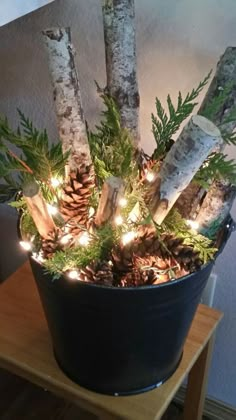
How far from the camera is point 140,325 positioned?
2.25 ft

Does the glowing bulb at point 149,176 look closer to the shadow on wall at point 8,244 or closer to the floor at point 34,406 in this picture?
the shadow on wall at point 8,244

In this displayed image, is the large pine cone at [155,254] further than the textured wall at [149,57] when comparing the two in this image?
No

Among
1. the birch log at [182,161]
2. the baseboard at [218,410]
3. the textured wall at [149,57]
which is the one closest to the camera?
the birch log at [182,161]

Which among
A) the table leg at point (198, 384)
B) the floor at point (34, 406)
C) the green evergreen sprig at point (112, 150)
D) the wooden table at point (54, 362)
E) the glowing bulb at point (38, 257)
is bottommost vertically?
the floor at point (34, 406)

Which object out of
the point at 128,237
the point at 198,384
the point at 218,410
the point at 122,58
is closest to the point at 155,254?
the point at 128,237

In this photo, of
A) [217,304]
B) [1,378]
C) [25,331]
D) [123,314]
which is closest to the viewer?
[123,314]

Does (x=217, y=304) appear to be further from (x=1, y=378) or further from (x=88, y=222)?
(x=1, y=378)

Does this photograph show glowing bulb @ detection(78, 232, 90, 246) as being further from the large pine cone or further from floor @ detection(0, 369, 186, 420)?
floor @ detection(0, 369, 186, 420)

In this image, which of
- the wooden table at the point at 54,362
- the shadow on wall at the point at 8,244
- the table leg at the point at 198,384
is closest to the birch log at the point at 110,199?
the wooden table at the point at 54,362

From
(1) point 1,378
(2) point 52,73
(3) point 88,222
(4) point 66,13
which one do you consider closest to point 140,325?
(3) point 88,222

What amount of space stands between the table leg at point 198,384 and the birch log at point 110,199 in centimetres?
35

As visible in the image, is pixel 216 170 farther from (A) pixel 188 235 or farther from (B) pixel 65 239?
(B) pixel 65 239

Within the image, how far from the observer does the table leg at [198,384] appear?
939 mm

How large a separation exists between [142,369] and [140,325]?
0.09m
